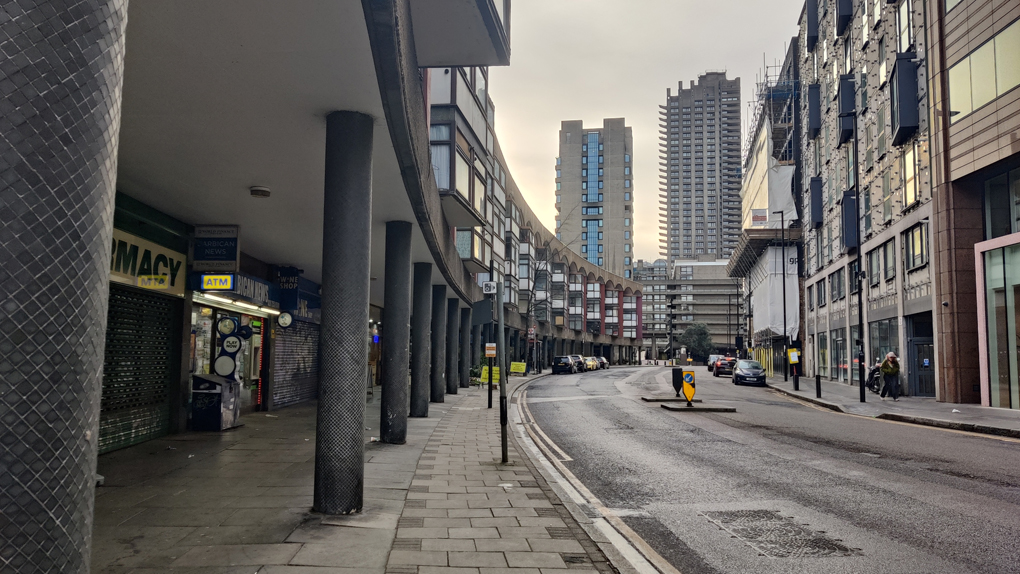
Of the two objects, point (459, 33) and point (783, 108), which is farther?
point (783, 108)

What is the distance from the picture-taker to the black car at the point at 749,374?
128 feet

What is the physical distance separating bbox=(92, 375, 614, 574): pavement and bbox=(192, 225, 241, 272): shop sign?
11.1ft

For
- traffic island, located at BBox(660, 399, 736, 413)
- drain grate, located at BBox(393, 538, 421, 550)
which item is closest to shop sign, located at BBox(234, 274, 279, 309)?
drain grate, located at BBox(393, 538, 421, 550)

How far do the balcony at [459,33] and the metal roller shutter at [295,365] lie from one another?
12.6 m

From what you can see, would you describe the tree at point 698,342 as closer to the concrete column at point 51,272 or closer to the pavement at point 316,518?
the pavement at point 316,518

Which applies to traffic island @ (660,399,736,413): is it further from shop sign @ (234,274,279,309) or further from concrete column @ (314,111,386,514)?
concrete column @ (314,111,386,514)

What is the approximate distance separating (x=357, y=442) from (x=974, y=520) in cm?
601

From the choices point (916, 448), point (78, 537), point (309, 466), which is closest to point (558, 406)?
point (916, 448)

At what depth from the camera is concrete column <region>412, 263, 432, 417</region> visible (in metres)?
18.4

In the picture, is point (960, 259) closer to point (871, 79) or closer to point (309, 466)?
point (871, 79)

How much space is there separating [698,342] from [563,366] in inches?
4182

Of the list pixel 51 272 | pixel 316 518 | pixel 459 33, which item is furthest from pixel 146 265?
pixel 51 272

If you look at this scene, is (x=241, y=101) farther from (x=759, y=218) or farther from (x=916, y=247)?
(x=759, y=218)

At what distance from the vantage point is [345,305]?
24.8ft
